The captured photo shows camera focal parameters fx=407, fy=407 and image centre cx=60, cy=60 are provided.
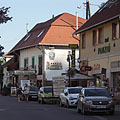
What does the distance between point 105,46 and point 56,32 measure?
21.3 meters

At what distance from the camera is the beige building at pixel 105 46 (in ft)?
105

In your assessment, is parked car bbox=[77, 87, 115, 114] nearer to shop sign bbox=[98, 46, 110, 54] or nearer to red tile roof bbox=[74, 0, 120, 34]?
red tile roof bbox=[74, 0, 120, 34]

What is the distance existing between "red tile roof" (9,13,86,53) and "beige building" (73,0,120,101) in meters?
14.8

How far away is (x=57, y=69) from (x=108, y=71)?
20280mm

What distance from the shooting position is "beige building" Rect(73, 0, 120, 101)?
32.0 metres

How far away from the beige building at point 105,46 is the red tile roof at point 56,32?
14.8 meters

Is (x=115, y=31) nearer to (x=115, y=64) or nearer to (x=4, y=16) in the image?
(x=115, y=64)

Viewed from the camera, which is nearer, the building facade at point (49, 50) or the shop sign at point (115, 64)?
the shop sign at point (115, 64)

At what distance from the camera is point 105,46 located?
33.9m

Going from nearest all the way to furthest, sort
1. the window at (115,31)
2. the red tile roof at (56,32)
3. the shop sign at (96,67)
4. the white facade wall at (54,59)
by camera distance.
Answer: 1. the window at (115,31)
2. the shop sign at (96,67)
3. the white facade wall at (54,59)
4. the red tile roof at (56,32)

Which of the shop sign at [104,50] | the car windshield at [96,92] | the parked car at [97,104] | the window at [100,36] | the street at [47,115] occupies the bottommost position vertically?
the street at [47,115]

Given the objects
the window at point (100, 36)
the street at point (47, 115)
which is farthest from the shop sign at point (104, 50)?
the street at point (47, 115)

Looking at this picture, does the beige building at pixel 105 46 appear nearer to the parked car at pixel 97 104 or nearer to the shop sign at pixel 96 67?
the shop sign at pixel 96 67

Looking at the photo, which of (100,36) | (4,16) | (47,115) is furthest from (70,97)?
(4,16)
